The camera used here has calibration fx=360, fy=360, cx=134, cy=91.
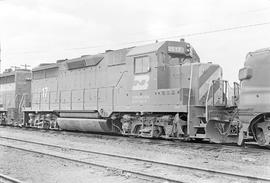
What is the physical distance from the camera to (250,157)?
8.87 meters

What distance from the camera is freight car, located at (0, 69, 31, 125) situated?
22031 millimetres

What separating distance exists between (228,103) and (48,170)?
670 cm

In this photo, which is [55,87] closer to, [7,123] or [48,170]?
[7,123]

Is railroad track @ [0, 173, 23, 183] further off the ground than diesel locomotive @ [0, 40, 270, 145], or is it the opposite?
diesel locomotive @ [0, 40, 270, 145]

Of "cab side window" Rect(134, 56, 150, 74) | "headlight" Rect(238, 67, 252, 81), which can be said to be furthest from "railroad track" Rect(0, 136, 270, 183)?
"cab side window" Rect(134, 56, 150, 74)

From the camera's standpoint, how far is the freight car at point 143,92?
12.0 meters

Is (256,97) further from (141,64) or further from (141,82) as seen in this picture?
(141,64)

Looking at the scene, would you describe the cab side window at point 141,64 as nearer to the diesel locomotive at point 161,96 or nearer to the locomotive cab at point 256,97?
the diesel locomotive at point 161,96

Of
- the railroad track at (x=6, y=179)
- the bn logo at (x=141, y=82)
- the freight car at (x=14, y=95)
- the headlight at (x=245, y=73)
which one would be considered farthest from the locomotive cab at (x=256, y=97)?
the freight car at (x=14, y=95)

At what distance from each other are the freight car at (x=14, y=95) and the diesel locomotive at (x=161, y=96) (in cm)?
494

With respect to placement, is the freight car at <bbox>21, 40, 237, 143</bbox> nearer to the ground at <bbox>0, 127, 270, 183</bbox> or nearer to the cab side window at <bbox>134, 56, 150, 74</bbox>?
the cab side window at <bbox>134, 56, 150, 74</bbox>

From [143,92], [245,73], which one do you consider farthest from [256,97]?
[143,92]

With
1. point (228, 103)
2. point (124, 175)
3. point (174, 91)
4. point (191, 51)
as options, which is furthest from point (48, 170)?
point (191, 51)

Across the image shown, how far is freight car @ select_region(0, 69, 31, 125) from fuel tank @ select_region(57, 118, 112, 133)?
5045mm
